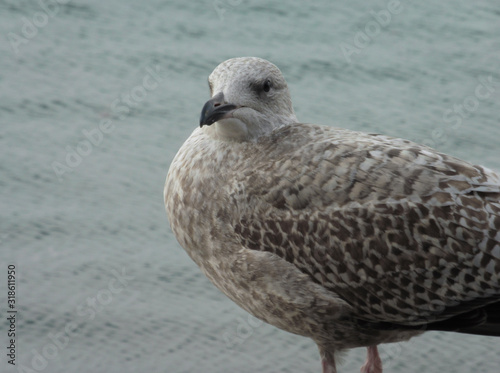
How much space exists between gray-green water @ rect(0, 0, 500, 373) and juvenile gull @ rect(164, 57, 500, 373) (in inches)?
25.5

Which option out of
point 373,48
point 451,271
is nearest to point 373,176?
point 451,271

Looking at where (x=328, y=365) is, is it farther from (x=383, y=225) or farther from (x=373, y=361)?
(x=383, y=225)

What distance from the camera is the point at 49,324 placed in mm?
3920

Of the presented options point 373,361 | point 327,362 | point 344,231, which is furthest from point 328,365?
point 344,231

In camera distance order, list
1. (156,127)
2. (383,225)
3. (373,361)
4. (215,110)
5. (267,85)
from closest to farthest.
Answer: (383,225) → (215,110) → (267,85) → (373,361) → (156,127)

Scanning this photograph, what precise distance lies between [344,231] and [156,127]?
2.76 meters

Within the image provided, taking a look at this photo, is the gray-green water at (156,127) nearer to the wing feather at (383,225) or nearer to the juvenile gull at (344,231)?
the juvenile gull at (344,231)

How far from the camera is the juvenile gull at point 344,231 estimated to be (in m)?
3.10

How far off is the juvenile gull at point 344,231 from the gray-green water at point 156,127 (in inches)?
25.5

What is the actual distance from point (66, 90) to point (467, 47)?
10.4 feet

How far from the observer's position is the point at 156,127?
18.6ft

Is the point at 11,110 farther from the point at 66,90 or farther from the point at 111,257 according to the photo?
the point at 111,257

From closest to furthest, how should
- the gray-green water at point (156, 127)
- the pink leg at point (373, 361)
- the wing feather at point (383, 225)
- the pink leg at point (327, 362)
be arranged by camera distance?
the wing feather at point (383, 225), the pink leg at point (327, 362), the pink leg at point (373, 361), the gray-green water at point (156, 127)

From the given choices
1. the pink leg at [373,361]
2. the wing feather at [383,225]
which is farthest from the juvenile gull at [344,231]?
the pink leg at [373,361]
